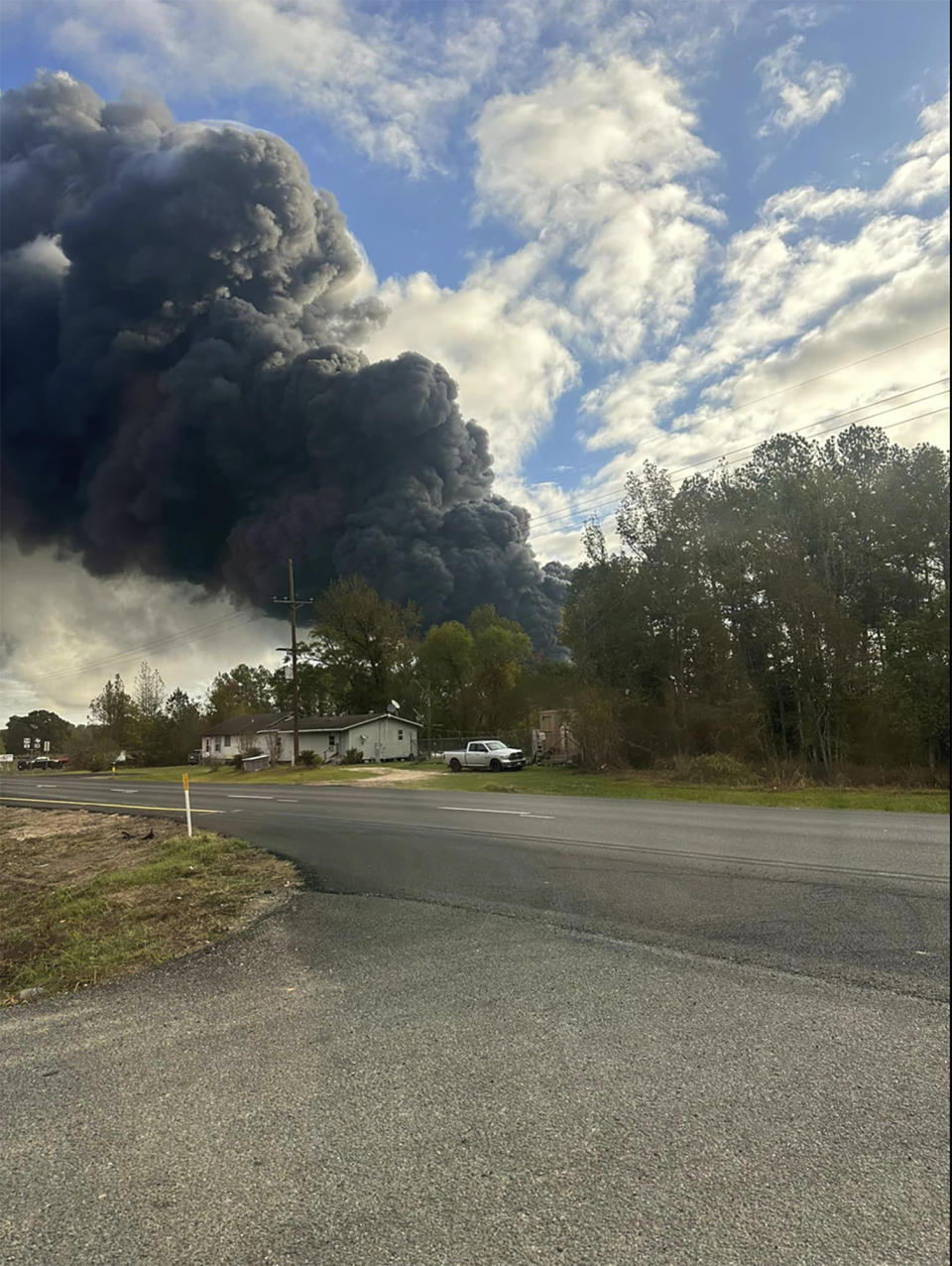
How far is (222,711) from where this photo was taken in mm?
72250

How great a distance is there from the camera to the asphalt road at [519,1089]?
1.83 metres

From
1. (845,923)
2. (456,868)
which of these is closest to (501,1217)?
→ (845,923)

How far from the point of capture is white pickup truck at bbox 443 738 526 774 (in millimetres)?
32938

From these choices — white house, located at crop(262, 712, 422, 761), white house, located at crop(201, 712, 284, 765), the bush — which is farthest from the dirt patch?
white house, located at crop(201, 712, 284, 765)

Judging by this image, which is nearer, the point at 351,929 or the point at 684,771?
the point at 684,771

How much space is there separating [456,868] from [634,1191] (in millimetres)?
5546

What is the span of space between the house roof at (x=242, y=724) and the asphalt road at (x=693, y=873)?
1801 inches

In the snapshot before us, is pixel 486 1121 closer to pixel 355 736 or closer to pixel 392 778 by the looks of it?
pixel 392 778

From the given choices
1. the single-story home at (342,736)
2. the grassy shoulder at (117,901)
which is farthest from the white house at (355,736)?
the grassy shoulder at (117,901)

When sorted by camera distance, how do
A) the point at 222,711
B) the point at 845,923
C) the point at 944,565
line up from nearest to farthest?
the point at 944,565 → the point at 845,923 → the point at 222,711

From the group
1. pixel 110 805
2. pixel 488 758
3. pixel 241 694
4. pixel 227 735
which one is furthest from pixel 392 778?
pixel 241 694

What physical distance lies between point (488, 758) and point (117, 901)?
88.6 feet

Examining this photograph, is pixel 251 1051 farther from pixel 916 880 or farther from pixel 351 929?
pixel 916 880

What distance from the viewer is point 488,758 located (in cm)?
3350
